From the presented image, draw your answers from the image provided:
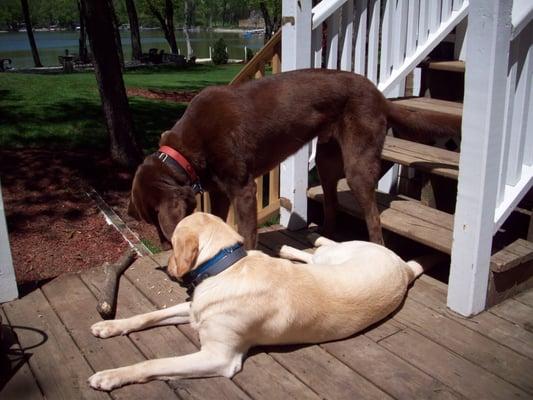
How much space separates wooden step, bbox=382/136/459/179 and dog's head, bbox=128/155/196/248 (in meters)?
1.71

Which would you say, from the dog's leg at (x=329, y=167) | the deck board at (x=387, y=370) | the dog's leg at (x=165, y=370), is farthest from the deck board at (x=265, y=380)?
the dog's leg at (x=329, y=167)

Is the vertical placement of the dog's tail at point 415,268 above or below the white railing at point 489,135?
below

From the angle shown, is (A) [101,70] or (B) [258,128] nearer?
(B) [258,128]

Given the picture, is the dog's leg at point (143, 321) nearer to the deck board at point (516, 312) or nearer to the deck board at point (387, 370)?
the deck board at point (387, 370)

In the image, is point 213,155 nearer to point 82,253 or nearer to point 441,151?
point 441,151

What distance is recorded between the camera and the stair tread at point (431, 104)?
176 inches

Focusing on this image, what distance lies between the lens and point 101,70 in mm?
6719

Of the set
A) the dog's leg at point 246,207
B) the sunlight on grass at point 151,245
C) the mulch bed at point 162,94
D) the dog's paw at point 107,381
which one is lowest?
the sunlight on grass at point 151,245

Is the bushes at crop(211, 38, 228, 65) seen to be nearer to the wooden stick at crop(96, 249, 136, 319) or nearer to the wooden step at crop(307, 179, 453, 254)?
the wooden step at crop(307, 179, 453, 254)

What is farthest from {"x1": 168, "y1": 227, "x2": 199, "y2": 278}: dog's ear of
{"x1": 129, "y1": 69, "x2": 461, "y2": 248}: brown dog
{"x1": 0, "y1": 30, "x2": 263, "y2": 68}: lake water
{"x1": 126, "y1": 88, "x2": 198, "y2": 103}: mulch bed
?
{"x1": 0, "y1": 30, "x2": 263, "y2": 68}: lake water

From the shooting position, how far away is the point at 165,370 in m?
2.68

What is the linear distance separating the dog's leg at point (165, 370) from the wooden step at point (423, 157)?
2079 mm

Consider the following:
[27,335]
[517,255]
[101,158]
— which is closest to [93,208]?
[101,158]

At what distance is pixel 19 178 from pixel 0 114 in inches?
117
